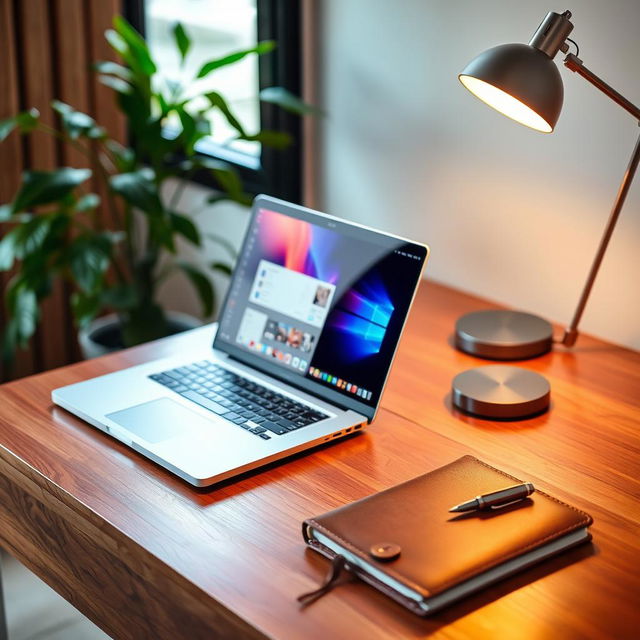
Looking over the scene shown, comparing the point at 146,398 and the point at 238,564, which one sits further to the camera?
the point at 146,398

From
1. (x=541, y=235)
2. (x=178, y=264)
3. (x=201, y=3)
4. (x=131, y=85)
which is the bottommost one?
(x=178, y=264)

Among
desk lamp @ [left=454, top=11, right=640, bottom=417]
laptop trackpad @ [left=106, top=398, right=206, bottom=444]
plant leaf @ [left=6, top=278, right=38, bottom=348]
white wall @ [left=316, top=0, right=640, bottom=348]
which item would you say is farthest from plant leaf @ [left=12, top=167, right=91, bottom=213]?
desk lamp @ [left=454, top=11, right=640, bottom=417]

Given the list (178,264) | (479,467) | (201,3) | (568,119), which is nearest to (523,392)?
(479,467)

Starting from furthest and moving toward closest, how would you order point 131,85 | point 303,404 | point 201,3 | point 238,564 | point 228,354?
point 201,3
point 131,85
point 228,354
point 303,404
point 238,564

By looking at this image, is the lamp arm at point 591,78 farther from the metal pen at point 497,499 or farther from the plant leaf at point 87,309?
the plant leaf at point 87,309

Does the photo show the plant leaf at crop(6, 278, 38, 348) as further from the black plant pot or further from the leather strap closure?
the leather strap closure

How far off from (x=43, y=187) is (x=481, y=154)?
2.76 feet

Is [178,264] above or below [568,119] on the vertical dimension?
below

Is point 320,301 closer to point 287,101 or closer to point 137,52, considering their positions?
point 287,101

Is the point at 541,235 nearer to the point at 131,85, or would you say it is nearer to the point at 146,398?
the point at 146,398

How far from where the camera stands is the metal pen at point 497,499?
101 centimetres

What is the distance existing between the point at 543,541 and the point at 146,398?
22.4 inches

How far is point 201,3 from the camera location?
7.46 feet

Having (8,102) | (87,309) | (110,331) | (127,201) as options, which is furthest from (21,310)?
(8,102)
